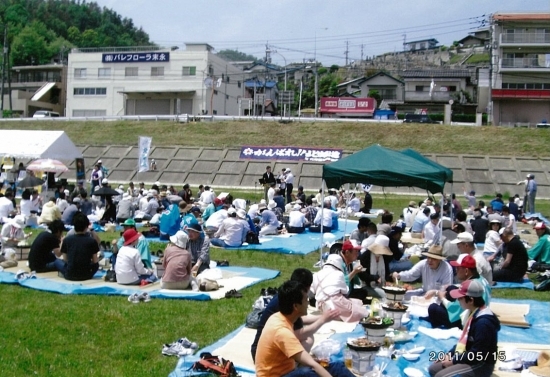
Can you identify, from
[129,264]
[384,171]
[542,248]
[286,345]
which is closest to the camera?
[286,345]

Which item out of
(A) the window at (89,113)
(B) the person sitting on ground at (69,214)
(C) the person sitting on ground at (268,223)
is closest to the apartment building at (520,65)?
(A) the window at (89,113)

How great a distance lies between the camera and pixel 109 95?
182ft

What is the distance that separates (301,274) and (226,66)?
55.2m

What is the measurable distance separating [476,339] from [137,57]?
5381 centimetres

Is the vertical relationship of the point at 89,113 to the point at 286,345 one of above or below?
above

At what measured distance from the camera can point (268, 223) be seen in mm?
15945

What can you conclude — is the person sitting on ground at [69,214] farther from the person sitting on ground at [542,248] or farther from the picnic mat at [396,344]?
the person sitting on ground at [542,248]

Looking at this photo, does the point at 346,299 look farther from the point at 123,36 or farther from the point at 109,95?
the point at 123,36

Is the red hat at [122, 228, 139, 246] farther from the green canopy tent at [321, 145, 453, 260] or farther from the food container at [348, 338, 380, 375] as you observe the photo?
the food container at [348, 338, 380, 375]

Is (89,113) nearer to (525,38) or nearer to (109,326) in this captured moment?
(525,38)

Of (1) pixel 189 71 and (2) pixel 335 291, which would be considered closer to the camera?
(2) pixel 335 291

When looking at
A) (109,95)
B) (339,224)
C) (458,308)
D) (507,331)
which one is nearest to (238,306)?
(458,308)

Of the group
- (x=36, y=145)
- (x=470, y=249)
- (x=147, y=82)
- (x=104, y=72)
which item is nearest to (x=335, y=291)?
(x=470, y=249)

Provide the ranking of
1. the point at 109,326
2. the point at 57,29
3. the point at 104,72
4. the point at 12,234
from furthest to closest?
the point at 57,29 → the point at 104,72 → the point at 12,234 → the point at 109,326
